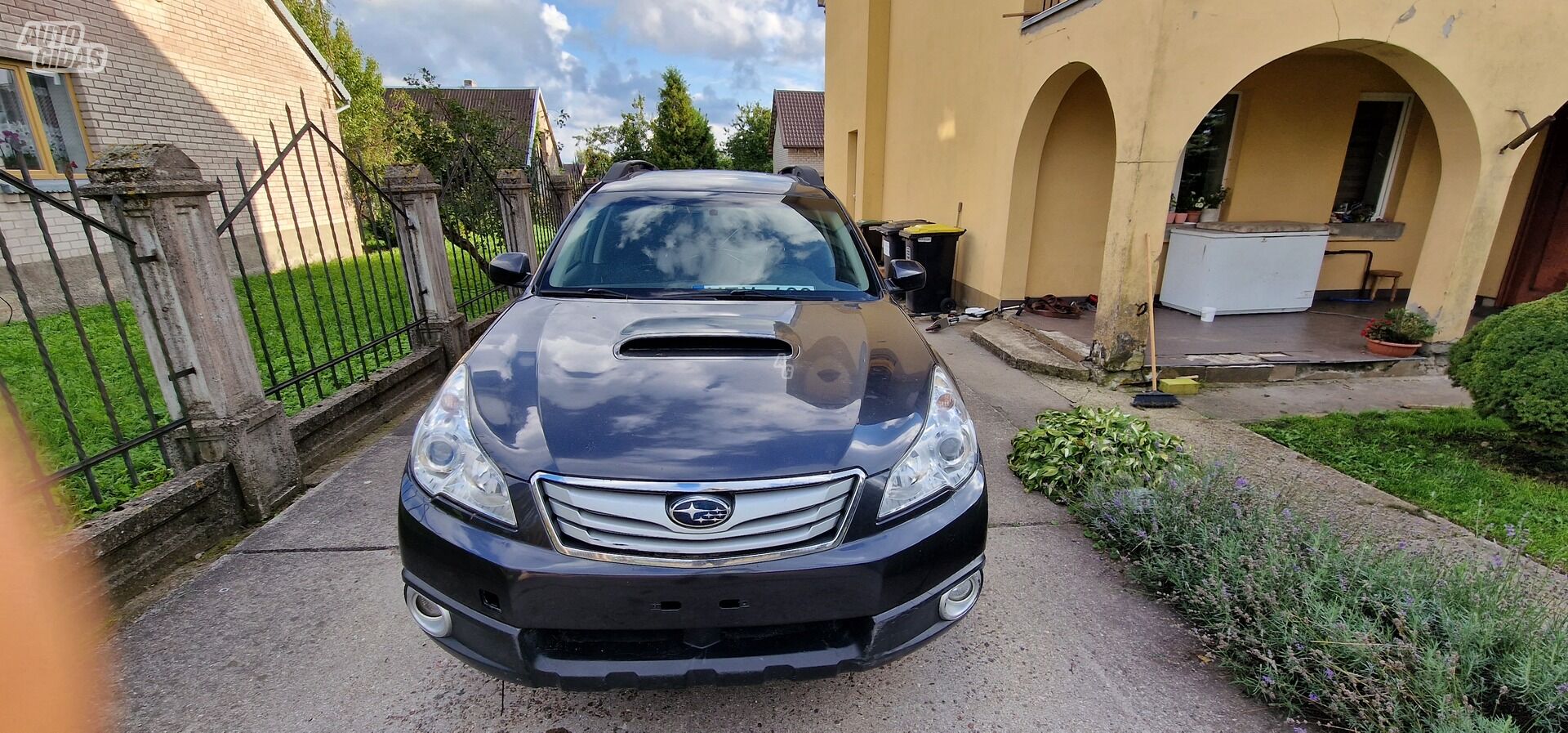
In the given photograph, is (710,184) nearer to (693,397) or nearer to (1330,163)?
(693,397)

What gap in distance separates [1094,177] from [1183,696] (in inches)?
256

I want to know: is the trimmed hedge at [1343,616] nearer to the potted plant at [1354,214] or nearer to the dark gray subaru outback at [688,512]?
the dark gray subaru outback at [688,512]

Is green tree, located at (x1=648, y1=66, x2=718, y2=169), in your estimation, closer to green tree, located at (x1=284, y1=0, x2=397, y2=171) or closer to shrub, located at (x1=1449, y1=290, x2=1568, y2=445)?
green tree, located at (x1=284, y1=0, x2=397, y2=171)

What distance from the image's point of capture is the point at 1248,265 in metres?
6.76

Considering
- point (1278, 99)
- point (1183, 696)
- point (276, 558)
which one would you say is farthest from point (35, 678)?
point (1278, 99)

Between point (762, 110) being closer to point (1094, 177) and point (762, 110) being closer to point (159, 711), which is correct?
point (1094, 177)

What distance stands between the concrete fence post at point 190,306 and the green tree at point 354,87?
1391 cm

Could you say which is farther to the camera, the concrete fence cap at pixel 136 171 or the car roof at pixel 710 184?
the car roof at pixel 710 184

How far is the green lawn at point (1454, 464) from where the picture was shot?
3.11 m

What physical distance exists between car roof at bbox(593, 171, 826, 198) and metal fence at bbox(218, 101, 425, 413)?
1.49 meters

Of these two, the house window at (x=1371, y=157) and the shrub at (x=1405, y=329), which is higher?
the house window at (x=1371, y=157)

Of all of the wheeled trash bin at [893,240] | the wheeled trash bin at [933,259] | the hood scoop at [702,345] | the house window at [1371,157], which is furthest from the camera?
the wheeled trash bin at [893,240]

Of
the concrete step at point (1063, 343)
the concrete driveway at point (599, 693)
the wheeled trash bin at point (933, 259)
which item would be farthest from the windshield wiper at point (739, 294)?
the wheeled trash bin at point (933, 259)

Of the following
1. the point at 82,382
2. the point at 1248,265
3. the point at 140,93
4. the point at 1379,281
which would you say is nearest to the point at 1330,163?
the point at 1379,281
